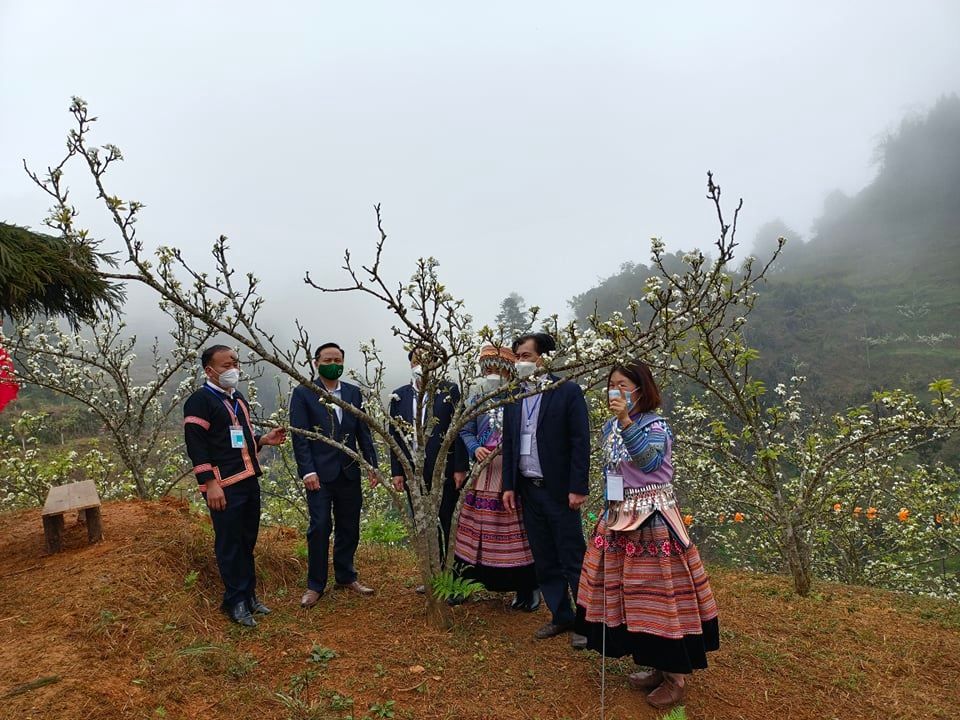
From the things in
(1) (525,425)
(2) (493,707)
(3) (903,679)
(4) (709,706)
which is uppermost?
(1) (525,425)

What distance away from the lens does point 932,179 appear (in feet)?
370

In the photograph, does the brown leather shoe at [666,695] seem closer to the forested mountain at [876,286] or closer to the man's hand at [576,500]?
the man's hand at [576,500]

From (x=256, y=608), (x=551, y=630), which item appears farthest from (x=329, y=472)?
(x=551, y=630)

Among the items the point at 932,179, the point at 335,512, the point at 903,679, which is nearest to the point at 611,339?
the point at 335,512

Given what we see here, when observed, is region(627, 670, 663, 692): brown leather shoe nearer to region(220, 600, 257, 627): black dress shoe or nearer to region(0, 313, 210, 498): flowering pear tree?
region(220, 600, 257, 627): black dress shoe

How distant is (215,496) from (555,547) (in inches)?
102

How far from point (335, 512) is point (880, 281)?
111433mm

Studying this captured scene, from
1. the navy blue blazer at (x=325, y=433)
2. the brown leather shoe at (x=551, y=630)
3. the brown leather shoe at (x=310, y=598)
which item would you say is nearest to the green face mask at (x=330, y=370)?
the navy blue blazer at (x=325, y=433)

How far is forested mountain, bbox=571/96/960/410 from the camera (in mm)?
60125

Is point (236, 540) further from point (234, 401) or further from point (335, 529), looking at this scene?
point (234, 401)

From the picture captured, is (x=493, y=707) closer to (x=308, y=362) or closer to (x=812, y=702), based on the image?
(x=812, y=702)

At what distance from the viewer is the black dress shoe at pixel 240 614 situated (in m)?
4.15

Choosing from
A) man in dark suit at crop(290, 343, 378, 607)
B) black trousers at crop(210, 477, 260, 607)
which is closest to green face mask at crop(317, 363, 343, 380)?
man in dark suit at crop(290, 343, 378, 607)

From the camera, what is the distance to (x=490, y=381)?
4.73 metres
